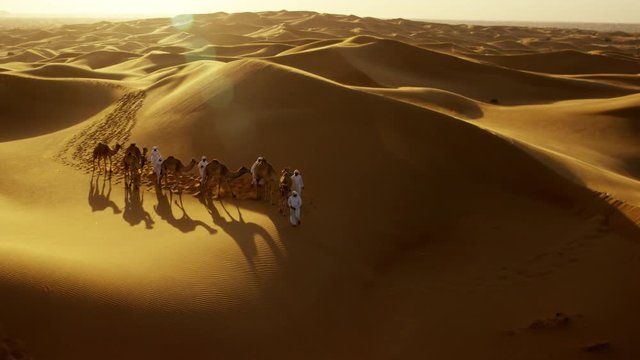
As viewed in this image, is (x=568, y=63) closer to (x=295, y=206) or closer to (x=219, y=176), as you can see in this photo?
(x=219, y=176)

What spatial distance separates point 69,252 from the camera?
7105mm

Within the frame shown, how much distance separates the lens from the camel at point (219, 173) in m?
9.89

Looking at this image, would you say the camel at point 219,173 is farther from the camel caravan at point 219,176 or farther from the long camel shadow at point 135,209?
the long camel shadow at point 135,209

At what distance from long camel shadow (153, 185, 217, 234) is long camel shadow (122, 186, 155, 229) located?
0.90 feet

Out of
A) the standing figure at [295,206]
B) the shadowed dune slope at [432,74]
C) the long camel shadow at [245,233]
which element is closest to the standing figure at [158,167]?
the long camel shadow at [245,233]

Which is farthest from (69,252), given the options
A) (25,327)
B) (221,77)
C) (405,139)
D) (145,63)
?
(145,63)

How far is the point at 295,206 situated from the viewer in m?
8.59

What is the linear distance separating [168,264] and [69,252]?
1551mm

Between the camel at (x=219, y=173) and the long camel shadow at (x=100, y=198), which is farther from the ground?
the camel at (x=219, y=173)

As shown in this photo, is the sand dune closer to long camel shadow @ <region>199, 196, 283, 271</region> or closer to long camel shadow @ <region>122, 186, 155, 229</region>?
long camel shadow @ <region>122, 186, 155, 229</region>

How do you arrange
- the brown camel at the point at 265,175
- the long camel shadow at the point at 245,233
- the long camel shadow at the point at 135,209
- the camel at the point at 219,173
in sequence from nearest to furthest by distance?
the long camel shadow at the point at 245,233, the long camel shadow at the point at 135,209, the brown camel at the point at 265,175, the camel at the point at 219,173

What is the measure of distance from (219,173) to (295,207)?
224 cm

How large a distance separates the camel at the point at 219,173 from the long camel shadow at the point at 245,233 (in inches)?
28.5

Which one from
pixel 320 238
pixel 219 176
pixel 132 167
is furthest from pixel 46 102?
pixel 320 238
